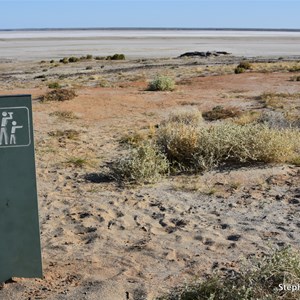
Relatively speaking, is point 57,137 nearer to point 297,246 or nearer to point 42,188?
point 42,188

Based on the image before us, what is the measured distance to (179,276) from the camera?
463 centimetres

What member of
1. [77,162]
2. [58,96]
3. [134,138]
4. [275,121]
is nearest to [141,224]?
[77,162]

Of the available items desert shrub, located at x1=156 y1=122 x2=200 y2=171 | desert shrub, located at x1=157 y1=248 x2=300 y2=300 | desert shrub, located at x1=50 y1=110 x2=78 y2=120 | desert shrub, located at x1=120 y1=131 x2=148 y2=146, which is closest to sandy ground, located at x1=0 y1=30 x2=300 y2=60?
desert shrub, located at x1=50 y1=110 x2=78 y2=120

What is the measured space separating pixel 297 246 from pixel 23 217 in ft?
8.93

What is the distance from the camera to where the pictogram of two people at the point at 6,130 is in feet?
13.0

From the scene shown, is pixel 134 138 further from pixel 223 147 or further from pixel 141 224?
pixel 141 224

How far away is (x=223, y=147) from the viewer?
8.42 meters

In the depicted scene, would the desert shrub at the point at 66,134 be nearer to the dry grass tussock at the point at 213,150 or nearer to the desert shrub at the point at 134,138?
the desert shrub at the point at 134,138

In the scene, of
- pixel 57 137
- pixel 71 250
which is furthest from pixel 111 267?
pixel 57 137

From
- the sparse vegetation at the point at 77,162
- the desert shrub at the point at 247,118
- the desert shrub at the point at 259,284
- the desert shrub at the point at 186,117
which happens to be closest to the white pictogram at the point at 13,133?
the desert shrub at the point at 259,284

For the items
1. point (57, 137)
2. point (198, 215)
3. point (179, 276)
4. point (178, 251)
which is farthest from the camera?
point (57, 137)

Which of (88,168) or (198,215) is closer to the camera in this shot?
(198,215)

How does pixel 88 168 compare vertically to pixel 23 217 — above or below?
below

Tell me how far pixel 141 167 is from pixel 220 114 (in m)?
6.75
